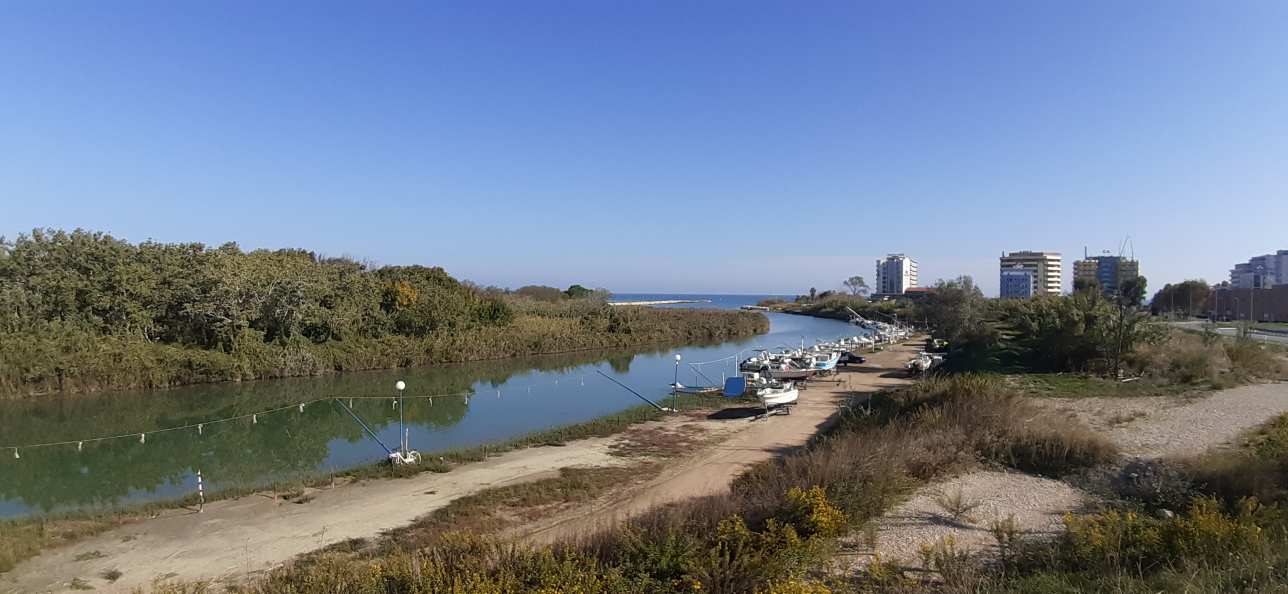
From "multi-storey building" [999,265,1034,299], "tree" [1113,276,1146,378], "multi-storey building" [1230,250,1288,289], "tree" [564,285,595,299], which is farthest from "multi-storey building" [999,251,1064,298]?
"tree" [1113,276,1146,378]

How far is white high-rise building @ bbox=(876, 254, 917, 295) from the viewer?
140m

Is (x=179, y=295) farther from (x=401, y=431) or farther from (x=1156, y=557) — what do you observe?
(x=1156, y=557)

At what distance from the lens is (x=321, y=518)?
33.0ft

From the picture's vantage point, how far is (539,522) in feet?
31.6

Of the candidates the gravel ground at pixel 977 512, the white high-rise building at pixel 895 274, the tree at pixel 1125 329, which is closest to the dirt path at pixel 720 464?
the gravel ground at pixel 977 512

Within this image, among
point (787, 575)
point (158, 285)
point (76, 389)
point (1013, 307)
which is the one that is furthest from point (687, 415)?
point (1013, 307)

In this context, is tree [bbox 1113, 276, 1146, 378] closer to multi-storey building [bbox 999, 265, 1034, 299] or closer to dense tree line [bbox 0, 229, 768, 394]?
dense tree line [bbox 0, 229, 768, 394]

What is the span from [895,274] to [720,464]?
141m

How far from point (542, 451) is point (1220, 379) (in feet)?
57.6

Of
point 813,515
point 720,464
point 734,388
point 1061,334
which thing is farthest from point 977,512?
point 1061,334

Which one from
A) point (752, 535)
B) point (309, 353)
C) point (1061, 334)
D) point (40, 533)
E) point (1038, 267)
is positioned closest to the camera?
point (752, 535)

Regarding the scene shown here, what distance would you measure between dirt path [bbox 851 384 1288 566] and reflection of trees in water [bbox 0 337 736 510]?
41.0ft

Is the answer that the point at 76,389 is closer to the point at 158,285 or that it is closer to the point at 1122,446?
the point at 158,285

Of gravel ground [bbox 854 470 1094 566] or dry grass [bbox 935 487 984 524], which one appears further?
dry grass [bbox 935 487 984 524]
